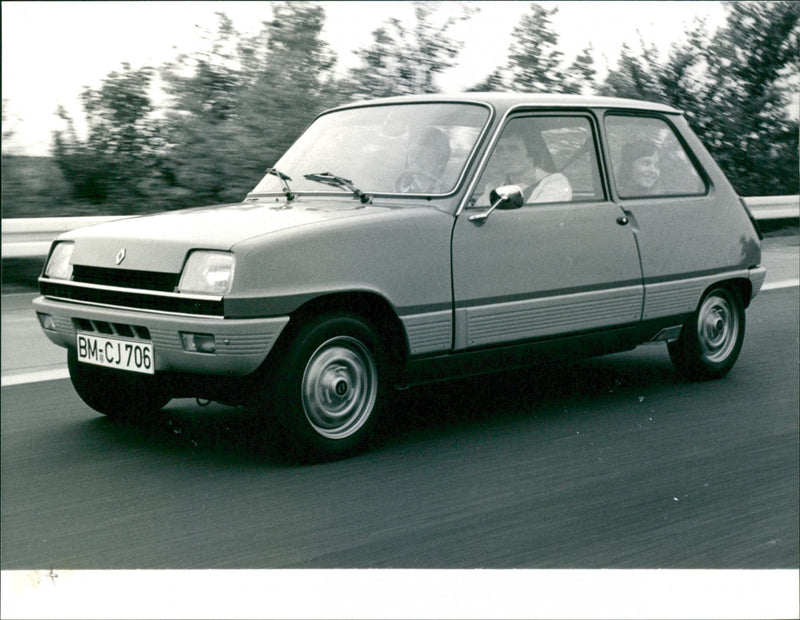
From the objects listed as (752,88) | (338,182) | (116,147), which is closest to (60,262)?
(338,182)

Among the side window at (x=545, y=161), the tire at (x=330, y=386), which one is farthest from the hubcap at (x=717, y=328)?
the tire at (x=330, y=386)

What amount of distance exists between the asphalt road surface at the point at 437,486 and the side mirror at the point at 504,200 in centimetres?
101

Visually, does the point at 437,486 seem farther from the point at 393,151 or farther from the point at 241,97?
the point at 241,97

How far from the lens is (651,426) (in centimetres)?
548

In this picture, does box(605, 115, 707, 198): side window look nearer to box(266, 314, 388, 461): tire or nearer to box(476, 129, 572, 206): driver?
box(476, 129, 572, 206): driver

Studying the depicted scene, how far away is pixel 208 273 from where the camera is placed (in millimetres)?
4465

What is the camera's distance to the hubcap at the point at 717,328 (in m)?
6.54

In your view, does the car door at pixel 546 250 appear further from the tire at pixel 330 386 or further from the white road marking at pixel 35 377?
the white road marking at pixel 35 377

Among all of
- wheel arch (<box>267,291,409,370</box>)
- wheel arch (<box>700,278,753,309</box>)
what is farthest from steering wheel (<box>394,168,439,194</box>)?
wheel arch (<box>700,278,753,309</box>)

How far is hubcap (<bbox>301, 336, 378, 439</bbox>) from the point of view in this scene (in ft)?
15.2

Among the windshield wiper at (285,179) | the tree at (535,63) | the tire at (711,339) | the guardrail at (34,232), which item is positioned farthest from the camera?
the tree at (535,63)

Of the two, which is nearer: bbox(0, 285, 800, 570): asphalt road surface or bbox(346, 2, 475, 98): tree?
bbox(0, 285, 800, 570): asphalt road surface

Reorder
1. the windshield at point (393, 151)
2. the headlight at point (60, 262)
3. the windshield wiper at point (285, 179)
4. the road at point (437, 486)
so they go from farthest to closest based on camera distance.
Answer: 1. the windshield wiper at point (285, 179)
2. the windshield at point (393, 151)
3. the headlight at point (60, 262)
4. the road at point (437, 486)

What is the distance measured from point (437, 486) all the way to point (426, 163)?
168cm
